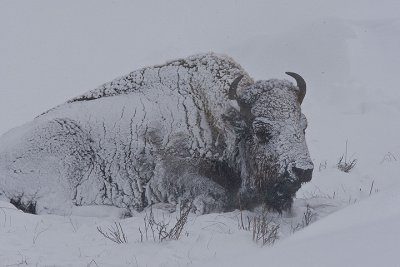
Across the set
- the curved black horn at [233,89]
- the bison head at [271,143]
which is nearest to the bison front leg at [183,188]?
the bison head at [271,143]

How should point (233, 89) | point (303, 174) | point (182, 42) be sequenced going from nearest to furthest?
point (303, 174)
point (233, 89)
point (182, 42)

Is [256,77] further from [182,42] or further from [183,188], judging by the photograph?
[183,188]

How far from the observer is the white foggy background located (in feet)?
44.3

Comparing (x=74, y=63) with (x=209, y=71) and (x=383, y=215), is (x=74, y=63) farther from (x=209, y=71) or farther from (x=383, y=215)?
(x=383, y=215)

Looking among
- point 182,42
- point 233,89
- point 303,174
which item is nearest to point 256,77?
point 182,42

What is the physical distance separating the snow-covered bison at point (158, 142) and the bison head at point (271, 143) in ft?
0.05

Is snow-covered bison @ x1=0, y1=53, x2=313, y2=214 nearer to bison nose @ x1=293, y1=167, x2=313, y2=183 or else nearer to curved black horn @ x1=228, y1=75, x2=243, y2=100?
curved black horn @ x1=228, y1=75, x2=243, y2=100

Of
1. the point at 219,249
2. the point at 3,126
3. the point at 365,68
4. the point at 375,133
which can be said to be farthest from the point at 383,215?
the point at 365,68

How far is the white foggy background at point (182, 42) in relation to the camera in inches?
532

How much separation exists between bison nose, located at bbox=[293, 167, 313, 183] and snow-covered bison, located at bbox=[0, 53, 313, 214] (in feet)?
1.72

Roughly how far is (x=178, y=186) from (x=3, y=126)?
20.2 ft

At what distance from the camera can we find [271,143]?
5.80 m

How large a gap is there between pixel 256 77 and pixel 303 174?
28.0 ft

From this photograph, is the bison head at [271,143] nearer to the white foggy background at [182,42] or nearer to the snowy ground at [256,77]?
the snowy ground at [256,77]
